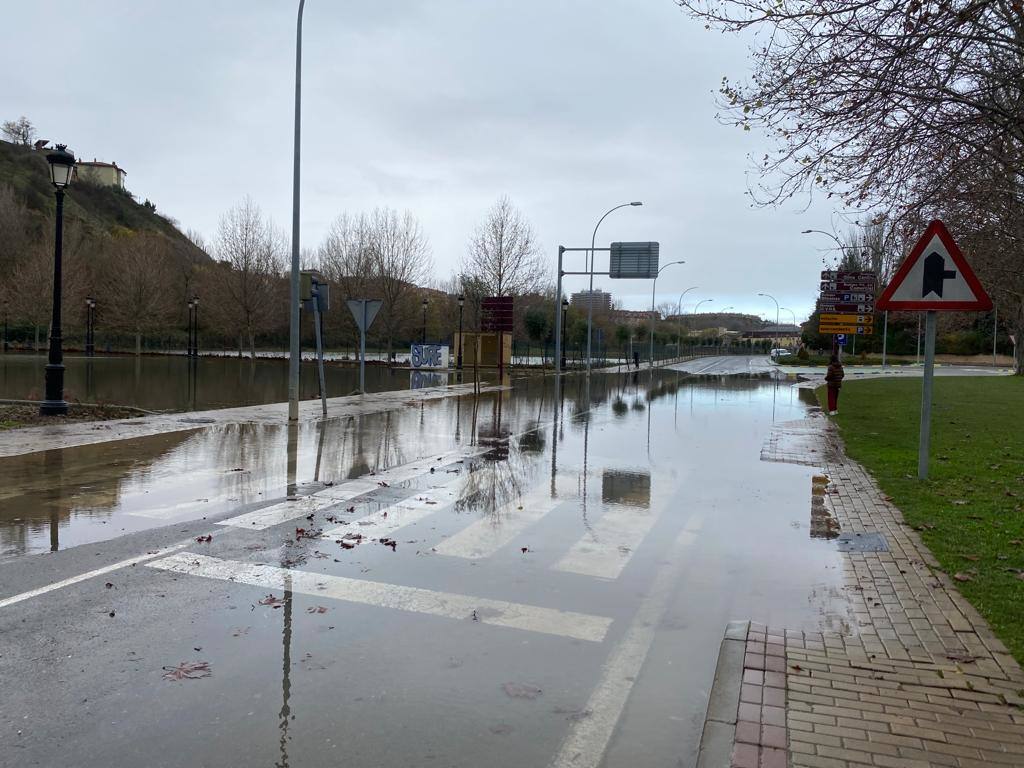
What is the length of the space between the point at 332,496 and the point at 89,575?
10.6 ft

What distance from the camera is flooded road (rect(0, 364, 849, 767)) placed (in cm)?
356

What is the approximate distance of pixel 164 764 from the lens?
10.7 feet

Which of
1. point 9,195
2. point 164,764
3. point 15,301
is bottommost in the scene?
point 164,764

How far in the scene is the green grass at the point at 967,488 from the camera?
5625 millimetres

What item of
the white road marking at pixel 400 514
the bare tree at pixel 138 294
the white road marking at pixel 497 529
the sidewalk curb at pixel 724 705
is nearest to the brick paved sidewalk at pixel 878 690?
the sidewalk curb at pixel 724 705

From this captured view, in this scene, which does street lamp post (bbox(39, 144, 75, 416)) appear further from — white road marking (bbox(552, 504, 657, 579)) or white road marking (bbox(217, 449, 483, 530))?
white road marking (bbox(552, 504, 657, 579))

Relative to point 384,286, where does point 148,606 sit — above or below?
below

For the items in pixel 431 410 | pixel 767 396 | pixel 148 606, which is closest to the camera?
pixel 148 606

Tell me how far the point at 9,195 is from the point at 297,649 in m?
96.1

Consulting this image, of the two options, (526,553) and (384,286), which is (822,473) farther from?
(384,286)

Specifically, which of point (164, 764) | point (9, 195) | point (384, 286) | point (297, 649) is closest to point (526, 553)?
point (297, 649)

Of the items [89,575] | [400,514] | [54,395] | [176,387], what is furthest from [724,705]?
[176,387]

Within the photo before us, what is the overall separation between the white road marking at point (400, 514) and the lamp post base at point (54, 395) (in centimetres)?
957

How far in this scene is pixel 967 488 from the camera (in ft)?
31.3
